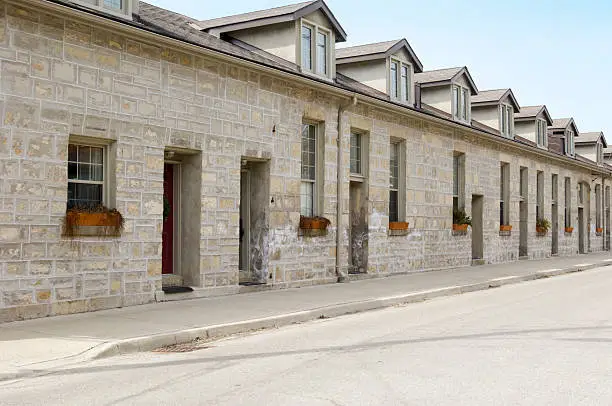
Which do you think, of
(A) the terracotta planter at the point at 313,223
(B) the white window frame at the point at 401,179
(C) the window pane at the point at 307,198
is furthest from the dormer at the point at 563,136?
(A) the terracotta planter at the point at 313,223

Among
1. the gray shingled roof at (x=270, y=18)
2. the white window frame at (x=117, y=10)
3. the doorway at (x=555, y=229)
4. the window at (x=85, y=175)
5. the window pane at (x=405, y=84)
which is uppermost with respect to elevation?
the gray shingled roof at (x=270, y=18)

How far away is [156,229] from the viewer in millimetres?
12102

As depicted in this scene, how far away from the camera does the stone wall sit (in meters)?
10.0

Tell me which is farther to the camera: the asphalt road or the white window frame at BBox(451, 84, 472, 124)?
the white window frame at BBox(451, 84, 472, 124)

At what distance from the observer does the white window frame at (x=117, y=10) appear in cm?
1143

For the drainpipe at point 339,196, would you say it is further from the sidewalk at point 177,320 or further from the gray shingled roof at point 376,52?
the gray shingled roof at point 376,52

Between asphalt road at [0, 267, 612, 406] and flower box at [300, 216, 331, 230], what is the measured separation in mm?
4602

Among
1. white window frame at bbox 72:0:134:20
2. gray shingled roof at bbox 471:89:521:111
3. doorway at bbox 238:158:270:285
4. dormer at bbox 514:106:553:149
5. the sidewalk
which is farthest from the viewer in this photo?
dormer at bbox 514:106:553:149

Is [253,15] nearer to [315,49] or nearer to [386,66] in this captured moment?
[315,49]

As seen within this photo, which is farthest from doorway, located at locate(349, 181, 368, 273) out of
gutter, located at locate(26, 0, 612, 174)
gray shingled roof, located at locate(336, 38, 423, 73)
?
gray shingled roof, located at locate(336, 38, 423, 73)

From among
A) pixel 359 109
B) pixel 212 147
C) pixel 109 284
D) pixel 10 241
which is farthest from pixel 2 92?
pixel 359 109

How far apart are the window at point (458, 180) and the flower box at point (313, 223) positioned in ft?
27.8

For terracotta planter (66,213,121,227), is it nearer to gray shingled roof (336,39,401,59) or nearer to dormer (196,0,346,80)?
dormer (196,0,346,80)

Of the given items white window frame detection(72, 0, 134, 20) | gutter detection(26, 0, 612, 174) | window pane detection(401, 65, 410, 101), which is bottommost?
gutter detection(26, 0, 612, 174)
